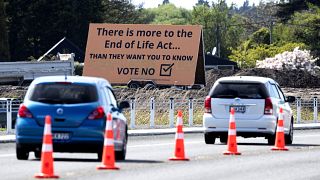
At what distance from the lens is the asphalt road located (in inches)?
711

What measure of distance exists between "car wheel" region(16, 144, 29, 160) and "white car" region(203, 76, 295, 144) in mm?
7706

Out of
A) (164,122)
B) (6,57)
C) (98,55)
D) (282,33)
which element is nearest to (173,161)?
(164,122)

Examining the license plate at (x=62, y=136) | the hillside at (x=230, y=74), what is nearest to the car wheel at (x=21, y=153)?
the license plate at (x=62, y=136)

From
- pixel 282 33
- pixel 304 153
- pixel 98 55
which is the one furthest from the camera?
pixel 282 33

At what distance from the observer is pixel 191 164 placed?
2062cm

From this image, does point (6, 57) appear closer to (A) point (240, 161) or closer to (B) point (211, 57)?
(B) point (211, 57)

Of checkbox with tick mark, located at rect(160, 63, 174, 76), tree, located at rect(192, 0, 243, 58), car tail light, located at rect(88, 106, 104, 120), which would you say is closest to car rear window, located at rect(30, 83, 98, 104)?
car tail light, located at rect(88, 106, 104, 120)

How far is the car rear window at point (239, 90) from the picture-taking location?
2800 centimetres

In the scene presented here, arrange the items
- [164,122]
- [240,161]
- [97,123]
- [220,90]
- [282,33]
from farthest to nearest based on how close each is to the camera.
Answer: [282,33] < [164,122] < [220,90] < [240,161] < [97,123]

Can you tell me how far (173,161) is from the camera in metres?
21.3

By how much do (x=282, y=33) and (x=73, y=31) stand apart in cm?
4468

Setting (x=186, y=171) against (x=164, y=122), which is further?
(x=164, y=122)

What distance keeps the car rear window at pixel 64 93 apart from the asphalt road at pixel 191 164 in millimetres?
1097

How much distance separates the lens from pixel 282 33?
134m
